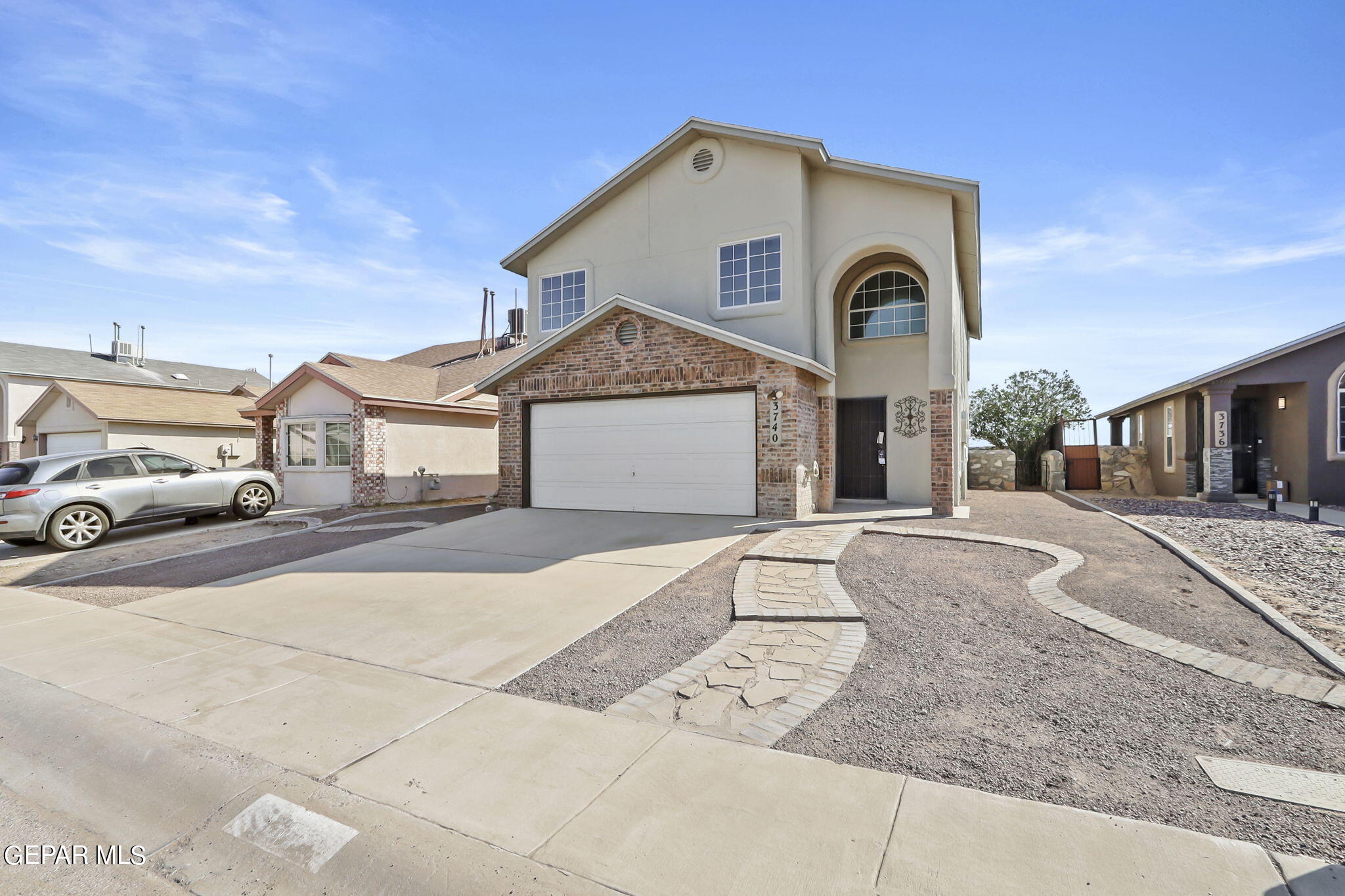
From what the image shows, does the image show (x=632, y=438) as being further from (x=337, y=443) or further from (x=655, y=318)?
(x=337, y=443)

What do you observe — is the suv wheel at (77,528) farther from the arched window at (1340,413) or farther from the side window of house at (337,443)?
the arched window at (1340,413)

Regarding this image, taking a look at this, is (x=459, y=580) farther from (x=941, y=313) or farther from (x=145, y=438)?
(x=145, y=438)

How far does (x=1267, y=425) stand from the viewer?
1589cm

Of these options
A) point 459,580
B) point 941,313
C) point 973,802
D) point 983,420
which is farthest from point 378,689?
point 983,420

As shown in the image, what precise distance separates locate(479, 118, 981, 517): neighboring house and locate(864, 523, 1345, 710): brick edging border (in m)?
4.23

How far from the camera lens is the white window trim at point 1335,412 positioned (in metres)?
13.6

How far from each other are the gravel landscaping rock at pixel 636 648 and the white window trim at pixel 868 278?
8.02m

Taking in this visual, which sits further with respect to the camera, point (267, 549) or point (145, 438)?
point (145, 438)

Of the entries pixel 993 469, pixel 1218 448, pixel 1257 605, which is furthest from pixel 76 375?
pixel 1218 448

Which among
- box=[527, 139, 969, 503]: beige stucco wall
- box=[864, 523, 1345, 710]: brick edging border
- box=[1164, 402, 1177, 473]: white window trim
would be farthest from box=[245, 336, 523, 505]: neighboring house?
box=[1164, 402, 1177, 473]: white window trim

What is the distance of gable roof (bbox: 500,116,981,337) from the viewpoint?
36.4 ft

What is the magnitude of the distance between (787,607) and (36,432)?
3033cm

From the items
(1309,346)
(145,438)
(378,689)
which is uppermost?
(1309,346)

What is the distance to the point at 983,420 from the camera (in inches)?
966
